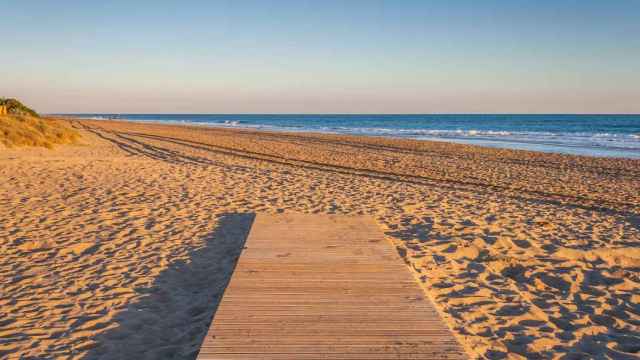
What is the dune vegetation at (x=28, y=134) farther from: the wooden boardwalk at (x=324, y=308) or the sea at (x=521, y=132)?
the sea at (x=521, y=132)

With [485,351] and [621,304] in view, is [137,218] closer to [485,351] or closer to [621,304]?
[485,351]

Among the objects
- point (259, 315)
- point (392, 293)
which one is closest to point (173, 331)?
point (259, 315)

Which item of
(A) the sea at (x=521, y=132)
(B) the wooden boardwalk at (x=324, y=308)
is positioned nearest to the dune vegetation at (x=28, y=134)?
(B) the wooden boardwalk at (x=324, y=308)

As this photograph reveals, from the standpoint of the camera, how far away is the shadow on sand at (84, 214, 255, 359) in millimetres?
3943

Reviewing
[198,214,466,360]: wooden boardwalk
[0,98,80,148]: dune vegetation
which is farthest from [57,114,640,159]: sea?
[0,98,80,148]: dune vegetation

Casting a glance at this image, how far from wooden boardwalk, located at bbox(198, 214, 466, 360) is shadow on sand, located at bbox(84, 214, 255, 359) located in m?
0.40

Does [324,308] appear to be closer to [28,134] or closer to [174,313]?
[174,313]

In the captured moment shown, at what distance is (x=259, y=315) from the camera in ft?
13.0

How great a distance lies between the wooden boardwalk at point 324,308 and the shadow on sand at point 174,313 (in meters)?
0.40

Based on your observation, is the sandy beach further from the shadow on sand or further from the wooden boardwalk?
the wooden boardwalk

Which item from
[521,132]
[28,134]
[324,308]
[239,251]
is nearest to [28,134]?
[28,134]

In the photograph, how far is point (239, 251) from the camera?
6742 mm

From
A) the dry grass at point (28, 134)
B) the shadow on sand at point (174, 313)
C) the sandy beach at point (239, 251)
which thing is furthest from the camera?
the dry grass at point (28, 134)

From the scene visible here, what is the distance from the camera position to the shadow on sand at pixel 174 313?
12.9 feet
